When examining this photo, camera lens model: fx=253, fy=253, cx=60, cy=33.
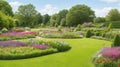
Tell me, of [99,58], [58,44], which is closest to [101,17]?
[58,44]

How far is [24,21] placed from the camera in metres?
89.5

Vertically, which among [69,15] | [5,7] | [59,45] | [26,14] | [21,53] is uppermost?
[5,7]

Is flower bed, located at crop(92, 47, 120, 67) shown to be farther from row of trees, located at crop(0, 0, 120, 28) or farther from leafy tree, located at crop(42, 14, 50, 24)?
leafy tree, located at crop(42, 14, 50, 24)

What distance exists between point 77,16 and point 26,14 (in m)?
23.6

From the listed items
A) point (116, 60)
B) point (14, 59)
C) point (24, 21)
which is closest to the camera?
point (116, 60)

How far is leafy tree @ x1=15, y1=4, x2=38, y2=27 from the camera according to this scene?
293 ft

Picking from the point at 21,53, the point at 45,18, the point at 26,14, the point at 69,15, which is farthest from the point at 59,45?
the point at 45,18

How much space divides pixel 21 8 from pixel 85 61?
7987 cm

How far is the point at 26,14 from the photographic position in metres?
89.9

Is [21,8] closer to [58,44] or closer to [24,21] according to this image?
[24,21]

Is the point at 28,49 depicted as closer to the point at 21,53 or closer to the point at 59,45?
the point at 21,53

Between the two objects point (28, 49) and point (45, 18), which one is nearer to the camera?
point (28, 49)

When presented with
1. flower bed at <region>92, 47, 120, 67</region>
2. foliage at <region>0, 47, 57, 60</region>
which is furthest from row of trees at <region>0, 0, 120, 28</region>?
flower bed at <region>92, 47, 120, 67</region>

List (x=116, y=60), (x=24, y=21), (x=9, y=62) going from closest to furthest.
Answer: (x=116, y=60)
(x=9, y=62)
(x=24, y=21)
